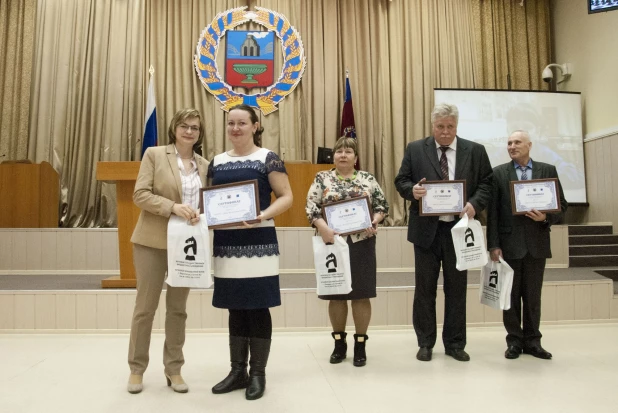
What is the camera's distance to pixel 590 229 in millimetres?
6129

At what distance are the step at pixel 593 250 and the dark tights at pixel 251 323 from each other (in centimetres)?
456

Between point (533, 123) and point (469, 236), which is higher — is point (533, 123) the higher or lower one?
the higher one

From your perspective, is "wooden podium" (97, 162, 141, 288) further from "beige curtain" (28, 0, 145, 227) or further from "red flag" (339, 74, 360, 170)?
"red flag" (339, 74, 360, 170)

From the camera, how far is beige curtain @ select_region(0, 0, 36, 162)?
6816 mm

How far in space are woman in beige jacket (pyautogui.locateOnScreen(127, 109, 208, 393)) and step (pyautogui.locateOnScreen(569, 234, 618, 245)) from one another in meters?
4.93

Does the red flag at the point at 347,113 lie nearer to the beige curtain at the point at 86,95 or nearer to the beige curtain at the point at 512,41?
the beige curtain at the point at 512,41

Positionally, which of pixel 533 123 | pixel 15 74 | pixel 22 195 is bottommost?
pixel 22 195

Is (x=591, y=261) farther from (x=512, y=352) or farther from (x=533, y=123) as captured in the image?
(x=512, y=352)

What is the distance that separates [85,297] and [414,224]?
2.42 meters

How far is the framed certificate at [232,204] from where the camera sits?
90.4 inches

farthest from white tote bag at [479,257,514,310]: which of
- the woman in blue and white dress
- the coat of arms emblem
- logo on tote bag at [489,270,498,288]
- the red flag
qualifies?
the coat of arms emblem

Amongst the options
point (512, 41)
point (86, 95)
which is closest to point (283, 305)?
point (86, 95)

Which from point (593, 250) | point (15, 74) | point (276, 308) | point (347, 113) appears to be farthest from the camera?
point (347, 113)

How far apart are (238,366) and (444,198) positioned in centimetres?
147
